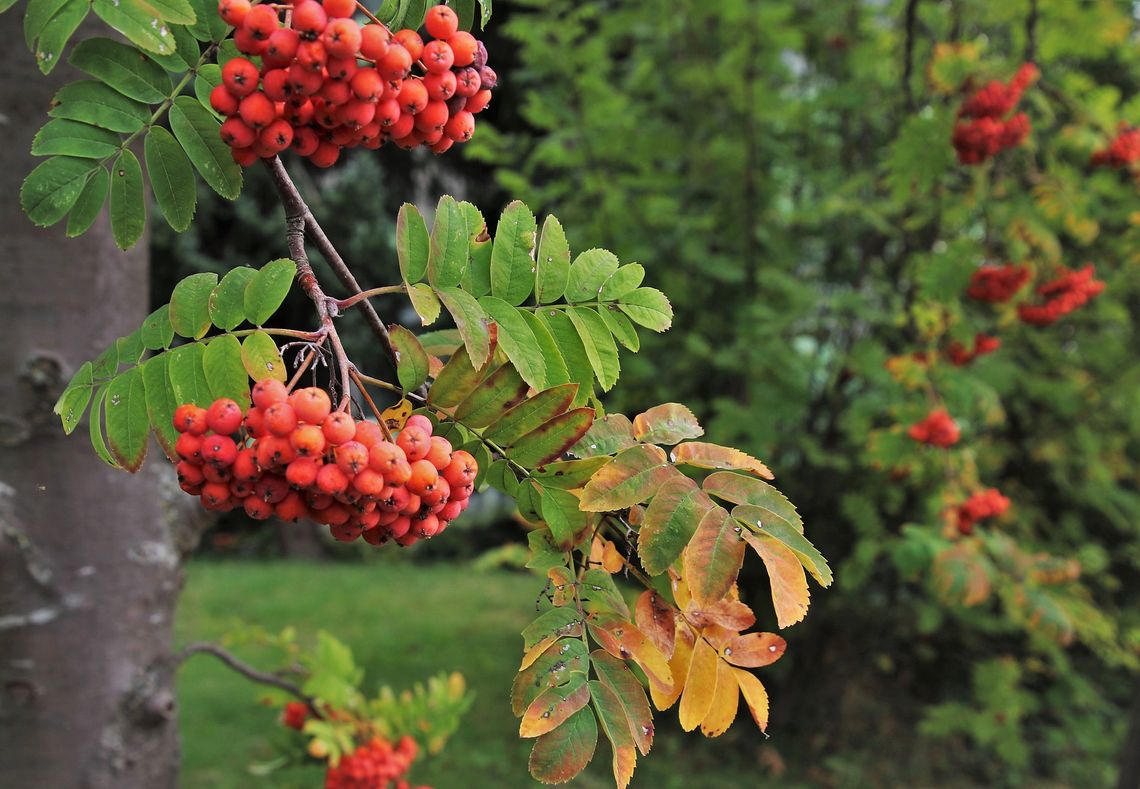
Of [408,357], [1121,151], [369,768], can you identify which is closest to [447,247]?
[408,357]

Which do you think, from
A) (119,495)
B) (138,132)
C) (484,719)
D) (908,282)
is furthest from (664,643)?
(484,719)

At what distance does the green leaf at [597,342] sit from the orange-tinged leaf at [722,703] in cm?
35

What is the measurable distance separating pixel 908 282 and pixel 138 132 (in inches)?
141

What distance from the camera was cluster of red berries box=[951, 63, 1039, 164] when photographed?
288 centimetres

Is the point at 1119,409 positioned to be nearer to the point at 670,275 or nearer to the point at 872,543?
the point at 872,543

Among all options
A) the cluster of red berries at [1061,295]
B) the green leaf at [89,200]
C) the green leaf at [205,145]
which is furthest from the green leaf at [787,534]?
the cluster of red berries at [1061,295]

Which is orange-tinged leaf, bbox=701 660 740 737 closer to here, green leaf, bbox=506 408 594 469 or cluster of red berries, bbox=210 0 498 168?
green leaf, bbox=506 408 594 469

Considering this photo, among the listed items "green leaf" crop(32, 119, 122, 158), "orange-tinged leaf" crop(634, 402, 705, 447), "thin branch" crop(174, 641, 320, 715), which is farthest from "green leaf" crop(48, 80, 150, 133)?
"thin branch" crop(174, 641, 320, 715)

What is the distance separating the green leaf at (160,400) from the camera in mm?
961

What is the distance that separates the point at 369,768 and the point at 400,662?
3.66 m

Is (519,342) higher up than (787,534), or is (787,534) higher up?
(519,342)

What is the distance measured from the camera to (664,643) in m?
0.96

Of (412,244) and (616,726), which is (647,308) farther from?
(616,726)

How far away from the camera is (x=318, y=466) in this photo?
2.65 feet
